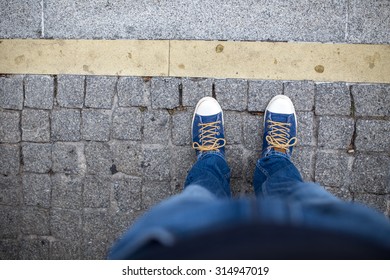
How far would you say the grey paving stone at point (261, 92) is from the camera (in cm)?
265

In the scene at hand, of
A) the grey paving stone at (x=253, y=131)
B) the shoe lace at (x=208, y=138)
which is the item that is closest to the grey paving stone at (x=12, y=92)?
the shoe lace at (x=208, y=138)

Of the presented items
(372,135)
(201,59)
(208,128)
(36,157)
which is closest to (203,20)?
(201,59)

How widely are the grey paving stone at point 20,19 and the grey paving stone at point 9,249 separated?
1.58 metres

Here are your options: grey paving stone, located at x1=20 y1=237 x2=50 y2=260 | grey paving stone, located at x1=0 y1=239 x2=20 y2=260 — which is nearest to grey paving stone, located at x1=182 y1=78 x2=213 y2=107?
grey paving stone, located at x1=20 y1=237 x2=50 y2=260

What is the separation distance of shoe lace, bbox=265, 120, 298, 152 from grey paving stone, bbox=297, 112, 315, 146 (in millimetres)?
65

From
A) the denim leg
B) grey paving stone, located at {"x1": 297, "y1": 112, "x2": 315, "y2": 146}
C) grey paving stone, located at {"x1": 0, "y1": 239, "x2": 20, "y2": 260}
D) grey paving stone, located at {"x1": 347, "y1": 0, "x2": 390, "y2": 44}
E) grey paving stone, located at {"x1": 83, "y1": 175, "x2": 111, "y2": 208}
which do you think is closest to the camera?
the denim leg

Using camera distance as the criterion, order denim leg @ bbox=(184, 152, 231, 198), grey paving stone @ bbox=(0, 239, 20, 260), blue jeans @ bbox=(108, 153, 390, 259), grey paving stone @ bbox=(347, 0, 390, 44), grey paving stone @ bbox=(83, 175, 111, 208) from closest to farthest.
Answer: blue jeans @ bbox=(108, 153, 390, 259) < denim leg @ bbox=(184, 152, 231, 198) < grey paving stone @ bbox=(347, 0, 390, 44) < grey paving stone @ bbox=(83, 175, 111, 208) < grey paving stone @ bbox=(0, 239, 20, 260)

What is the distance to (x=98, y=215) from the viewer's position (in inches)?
110

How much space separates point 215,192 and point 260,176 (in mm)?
574

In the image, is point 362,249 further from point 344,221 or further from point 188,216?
point 188,216

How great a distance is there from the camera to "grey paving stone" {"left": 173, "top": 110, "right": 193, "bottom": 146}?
2701mm

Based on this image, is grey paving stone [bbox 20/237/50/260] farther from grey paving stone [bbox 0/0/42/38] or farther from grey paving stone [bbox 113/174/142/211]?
grey paving stone [bbox 0/0/42/38]

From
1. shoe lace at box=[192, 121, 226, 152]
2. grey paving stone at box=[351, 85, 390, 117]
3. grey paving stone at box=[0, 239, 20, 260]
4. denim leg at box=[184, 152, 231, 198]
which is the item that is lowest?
grey paving stone at box=[0, 239, 20, 260]

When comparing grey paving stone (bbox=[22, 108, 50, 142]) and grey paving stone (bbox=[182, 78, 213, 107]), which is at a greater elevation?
grey paving stone (bbox=[182, 78, 213, 107])
